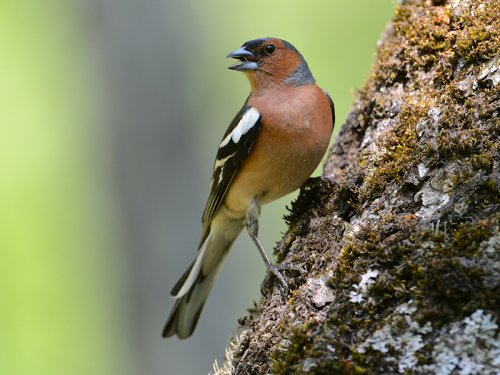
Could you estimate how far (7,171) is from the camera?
9.26 metres

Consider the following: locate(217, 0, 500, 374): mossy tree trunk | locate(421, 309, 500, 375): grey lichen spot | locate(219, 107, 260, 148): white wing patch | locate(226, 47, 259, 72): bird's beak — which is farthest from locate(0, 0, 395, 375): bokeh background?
locate(421, 309, 500, 375): grey lichen spot

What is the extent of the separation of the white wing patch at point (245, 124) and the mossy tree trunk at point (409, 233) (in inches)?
24.5

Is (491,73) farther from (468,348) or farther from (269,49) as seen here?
(269,49)

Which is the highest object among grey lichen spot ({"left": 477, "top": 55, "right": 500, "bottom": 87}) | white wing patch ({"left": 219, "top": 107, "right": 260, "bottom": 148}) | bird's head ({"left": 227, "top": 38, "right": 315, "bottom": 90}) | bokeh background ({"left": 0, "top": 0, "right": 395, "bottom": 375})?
grey lichen spot ({"left": 477, "top": 55, "right": 500, "bottom": 87})

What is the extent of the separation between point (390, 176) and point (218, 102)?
5.02m

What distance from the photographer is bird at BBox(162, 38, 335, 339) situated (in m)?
3.95

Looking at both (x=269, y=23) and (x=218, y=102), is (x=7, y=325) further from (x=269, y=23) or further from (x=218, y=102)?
(x=269, y=23)

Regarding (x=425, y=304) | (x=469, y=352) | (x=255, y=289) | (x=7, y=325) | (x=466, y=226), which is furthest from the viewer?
(x=255, y=289)

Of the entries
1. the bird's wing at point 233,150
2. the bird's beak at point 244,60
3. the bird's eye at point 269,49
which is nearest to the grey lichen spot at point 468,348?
the bird's wing at point 233,150

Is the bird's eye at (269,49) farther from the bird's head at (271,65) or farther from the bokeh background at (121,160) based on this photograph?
the bokeh background at (121,160)

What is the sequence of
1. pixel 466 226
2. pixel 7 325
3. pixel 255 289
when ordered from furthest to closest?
pixel 255 289, pixel 7 325, pixel 466 226

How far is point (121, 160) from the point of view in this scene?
22.7 ft

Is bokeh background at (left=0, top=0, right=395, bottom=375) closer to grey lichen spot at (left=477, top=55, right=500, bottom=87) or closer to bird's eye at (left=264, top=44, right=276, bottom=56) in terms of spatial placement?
bird's eye at (left=264, top=44, right=276, bottom=56)

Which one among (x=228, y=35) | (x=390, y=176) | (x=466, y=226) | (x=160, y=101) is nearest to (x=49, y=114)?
(x=228, y=35)
